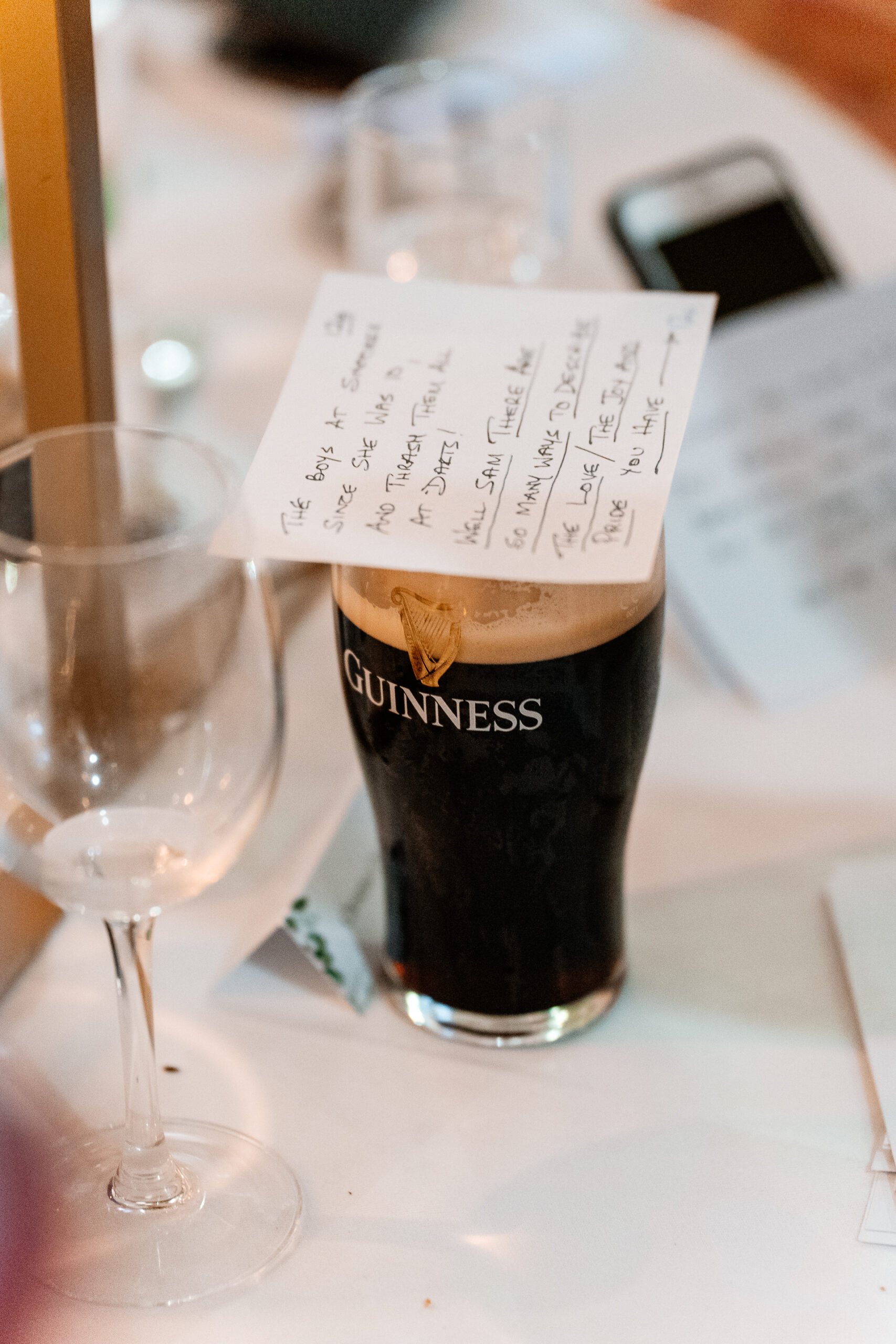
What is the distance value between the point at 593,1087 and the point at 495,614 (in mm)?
186

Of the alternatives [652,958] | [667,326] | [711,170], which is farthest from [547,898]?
[711,170]

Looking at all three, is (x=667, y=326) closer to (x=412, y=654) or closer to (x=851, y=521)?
(x=412, y=654)

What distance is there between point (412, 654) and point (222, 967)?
0.18 metres

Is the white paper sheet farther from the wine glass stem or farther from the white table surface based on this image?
the wine glass stem

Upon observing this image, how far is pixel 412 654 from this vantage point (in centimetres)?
45

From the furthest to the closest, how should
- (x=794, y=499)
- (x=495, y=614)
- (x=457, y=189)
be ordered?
(x=457, y=189), (x=794, y=499), (x=495, y=614)

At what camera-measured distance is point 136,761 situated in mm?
442

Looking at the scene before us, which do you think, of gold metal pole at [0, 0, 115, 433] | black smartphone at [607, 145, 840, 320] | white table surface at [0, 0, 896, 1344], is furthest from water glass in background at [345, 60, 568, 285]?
gold metal pole at [0, 0, 115, 433]

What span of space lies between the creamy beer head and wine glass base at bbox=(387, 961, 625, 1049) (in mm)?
155

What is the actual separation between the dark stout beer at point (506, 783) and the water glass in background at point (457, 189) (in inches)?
18.9

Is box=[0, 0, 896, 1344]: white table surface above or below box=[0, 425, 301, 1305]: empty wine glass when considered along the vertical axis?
below

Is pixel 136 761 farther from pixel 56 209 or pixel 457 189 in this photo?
pixel 457 189

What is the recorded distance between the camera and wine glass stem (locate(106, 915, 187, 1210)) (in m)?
0.44

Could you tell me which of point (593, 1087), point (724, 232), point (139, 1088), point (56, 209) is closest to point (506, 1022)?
point (593, 1087)
